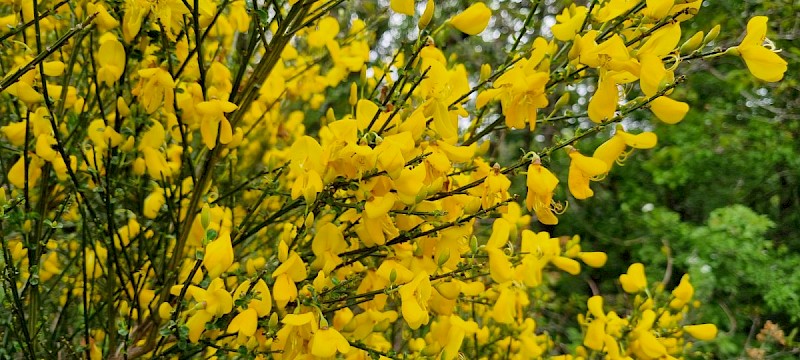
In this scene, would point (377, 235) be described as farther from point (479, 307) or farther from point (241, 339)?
point (479, 307)

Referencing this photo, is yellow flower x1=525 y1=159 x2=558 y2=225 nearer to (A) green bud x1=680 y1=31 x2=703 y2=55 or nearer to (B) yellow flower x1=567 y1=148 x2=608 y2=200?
(B) yellow flower x1=567 y1=148 x2=608 y2=200

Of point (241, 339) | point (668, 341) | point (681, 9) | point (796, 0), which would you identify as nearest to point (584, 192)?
point (681, 9)

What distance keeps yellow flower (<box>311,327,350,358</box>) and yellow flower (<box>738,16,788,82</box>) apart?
573mm

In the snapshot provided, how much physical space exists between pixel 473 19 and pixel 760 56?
13.8 inches

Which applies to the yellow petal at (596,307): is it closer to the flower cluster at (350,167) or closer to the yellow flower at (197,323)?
the flower cluster at (350,167)

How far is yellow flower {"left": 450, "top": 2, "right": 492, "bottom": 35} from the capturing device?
34.2 inches

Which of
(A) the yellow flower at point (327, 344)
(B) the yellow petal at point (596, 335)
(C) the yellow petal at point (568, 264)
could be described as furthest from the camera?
(B) the yellow petal at point (596, 335)

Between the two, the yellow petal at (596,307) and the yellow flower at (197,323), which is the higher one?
the yellow flower at (197,323)

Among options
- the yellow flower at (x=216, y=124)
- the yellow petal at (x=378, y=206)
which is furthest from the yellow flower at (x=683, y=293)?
the yellow flower at (x=216, y=124)

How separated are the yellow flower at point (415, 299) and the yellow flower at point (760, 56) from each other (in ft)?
1.51

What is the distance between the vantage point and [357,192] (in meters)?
0.75

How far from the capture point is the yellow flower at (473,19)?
0.87 meters

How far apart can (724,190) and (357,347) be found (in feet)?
14.1

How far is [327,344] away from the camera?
73cm
